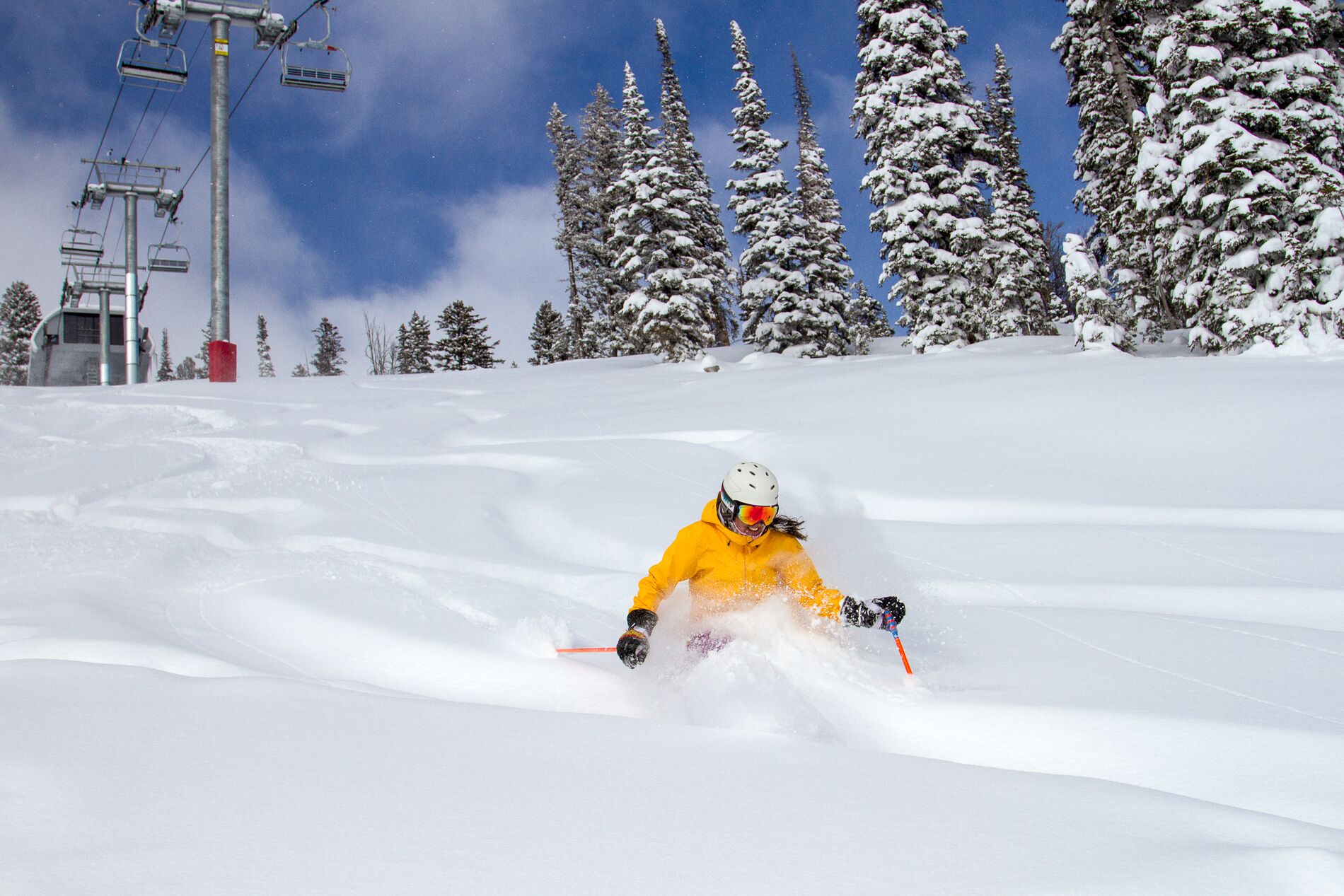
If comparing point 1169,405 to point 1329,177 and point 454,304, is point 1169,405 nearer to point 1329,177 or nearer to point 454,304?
point 1329,177

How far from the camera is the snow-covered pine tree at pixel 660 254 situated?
26672mm

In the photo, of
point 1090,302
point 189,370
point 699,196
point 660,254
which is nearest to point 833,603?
point 1090,302

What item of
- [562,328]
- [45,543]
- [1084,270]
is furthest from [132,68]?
[1084,270]

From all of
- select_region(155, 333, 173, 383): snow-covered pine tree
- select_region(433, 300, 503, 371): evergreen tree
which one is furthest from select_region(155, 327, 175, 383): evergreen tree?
select_region(433, 300, 503, 371): evergreen tree

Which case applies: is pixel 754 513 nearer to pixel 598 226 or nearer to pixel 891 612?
pixel 891 612

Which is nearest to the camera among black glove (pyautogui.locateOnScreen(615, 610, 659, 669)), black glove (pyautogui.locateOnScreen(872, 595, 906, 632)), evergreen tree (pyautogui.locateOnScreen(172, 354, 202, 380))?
black glove (pyautogui.locateOnScreen(615, 610, 659, 669))

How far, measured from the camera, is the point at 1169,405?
30.4 ft

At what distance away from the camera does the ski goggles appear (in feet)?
14.1

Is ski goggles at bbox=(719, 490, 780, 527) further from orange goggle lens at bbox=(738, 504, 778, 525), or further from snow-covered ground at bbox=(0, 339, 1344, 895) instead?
snow-covered ground at bbox=(0, 339, 1344, 895)

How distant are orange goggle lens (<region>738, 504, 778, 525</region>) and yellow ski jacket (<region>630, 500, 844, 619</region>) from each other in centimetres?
13

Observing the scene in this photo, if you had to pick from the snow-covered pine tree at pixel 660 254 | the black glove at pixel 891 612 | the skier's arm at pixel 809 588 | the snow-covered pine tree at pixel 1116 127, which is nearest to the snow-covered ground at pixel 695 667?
the skier's arm at pixel 809 588

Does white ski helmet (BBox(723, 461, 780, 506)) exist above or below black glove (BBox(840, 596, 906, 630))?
above

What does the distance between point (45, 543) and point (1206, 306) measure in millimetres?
20400

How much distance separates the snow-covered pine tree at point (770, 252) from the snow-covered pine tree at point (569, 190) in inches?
565
